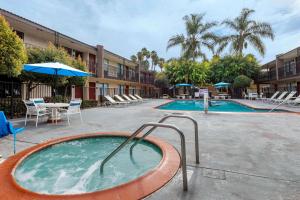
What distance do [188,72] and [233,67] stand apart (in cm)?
676

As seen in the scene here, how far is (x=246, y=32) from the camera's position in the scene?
25.8m

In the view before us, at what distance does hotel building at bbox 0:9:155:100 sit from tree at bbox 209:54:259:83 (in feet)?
38.2

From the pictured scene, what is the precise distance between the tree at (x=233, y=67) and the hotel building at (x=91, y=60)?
1164 cm

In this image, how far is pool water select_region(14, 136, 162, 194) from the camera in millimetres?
2969

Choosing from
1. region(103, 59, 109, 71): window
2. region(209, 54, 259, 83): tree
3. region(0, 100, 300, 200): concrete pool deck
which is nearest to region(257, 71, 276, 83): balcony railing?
region(209, 54, 259, 83): tree

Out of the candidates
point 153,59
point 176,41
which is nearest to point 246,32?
point 176,41

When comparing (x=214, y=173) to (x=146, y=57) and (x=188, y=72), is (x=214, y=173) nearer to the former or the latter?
(x=188, y=72)

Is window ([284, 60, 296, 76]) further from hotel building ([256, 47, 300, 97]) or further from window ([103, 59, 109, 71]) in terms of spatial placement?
window ([103, 59, 109, 71])

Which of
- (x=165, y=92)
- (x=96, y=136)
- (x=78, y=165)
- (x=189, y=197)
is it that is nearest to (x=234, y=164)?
(x=189, y=197)

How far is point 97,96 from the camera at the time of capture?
20766mm

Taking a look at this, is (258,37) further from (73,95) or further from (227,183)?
(227,183)

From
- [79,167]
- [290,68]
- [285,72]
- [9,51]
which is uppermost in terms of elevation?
[290,68]

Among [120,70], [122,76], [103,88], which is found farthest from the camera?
[120,70]

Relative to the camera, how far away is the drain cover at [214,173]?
9.27 ft
